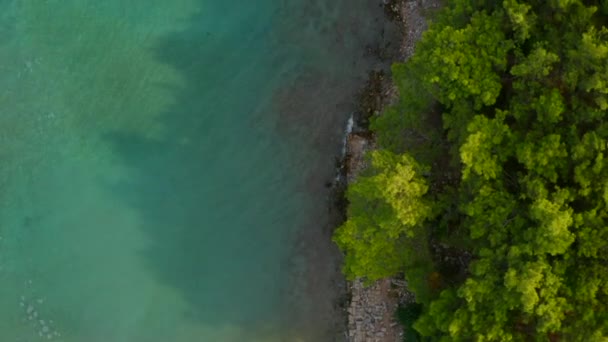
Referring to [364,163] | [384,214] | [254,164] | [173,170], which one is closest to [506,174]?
[384,214]

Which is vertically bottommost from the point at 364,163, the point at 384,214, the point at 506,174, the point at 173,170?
the point at 384,214

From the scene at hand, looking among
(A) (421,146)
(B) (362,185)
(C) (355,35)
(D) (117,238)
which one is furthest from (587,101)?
(D) (117,238)

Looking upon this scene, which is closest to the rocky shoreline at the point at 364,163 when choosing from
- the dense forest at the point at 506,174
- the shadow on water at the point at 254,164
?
the shadow on water at the point at 254,164

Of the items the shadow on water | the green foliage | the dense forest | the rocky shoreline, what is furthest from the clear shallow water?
the dense forest

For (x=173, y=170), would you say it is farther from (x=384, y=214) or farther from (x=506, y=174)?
(x=506, y=174)

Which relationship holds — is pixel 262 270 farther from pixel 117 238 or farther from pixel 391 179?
pixel 391 179

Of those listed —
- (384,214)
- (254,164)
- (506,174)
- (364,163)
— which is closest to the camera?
(506,174)
